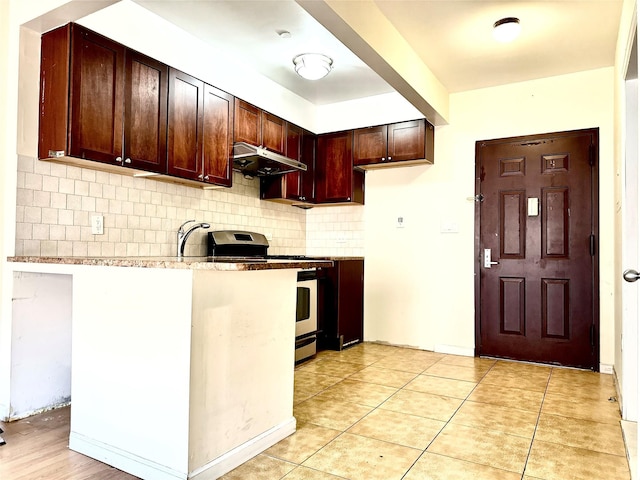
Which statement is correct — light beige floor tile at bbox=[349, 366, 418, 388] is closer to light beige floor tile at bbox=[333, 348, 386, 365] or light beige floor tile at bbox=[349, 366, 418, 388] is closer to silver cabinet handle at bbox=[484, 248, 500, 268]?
light beige floor tile at bbox=[333, 348, 386, 365]

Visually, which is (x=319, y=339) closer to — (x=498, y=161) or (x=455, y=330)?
(x=455, y=330)

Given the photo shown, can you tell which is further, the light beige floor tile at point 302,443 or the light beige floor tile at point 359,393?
the light beige floor tile at point 359,393

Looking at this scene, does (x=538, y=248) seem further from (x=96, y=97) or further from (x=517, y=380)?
(x=96, y=97)

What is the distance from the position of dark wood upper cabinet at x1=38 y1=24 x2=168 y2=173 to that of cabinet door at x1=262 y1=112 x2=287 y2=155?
48.0 inches

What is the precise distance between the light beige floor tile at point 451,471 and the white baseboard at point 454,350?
7.69 feet

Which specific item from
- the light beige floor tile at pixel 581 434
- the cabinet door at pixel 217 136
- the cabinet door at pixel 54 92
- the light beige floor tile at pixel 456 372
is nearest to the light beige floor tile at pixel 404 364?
the light beige floor tile at pixel 456 372

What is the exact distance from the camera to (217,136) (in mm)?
3592

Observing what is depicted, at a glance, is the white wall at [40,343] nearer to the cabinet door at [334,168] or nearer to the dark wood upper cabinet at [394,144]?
the cabinet door at [334,168]

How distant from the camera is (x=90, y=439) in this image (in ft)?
6.94

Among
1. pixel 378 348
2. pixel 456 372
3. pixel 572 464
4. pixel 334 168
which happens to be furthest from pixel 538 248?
pixel 572 464

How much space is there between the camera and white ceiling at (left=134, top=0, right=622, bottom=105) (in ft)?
9.69

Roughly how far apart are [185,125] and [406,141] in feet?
7.06

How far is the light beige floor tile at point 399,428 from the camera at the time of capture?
2342 millimetres

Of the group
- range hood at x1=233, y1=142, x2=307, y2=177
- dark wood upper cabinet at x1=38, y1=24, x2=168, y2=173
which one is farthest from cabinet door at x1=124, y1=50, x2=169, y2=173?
range hood at x1=233, y1=142, x2=307, y2=177
